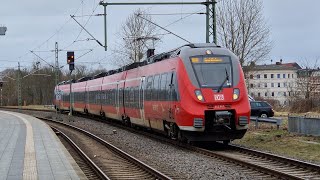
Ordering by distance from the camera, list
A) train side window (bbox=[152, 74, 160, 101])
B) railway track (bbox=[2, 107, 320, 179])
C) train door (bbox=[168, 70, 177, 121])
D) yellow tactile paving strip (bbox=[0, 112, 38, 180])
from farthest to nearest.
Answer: train side window (bbox=[152, 74, 160, 101]) → train door (bbox=[168, 70, 177, 121]) → railway track (bbox=[2, 107, 320, 179]) → yellow tactile paving strip (bbox=[0, 112, 38, 180])

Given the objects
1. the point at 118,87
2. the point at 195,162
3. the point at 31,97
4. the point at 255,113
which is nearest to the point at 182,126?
the point at 195,162

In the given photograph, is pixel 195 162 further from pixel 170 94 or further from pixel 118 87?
pixel 118 87

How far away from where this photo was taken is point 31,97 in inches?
4141

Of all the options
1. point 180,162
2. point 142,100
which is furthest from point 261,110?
point 180,162

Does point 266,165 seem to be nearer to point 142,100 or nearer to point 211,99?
point 211,99

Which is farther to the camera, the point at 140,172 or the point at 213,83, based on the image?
the point at 213,83

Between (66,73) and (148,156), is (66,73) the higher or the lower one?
the higher one

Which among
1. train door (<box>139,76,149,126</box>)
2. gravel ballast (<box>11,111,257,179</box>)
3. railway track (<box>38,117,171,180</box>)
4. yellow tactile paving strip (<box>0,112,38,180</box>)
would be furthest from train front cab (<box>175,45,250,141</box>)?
train door (<box>139,76,149,126</box>)

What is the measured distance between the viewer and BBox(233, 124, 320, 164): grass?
15.6m

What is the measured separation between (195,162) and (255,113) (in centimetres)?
2365

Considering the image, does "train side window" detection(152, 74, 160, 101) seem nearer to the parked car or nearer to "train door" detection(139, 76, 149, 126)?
"train door" detection(139, 76, 149, 126)

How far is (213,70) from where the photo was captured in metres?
16.6

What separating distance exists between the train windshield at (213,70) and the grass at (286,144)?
291 centimetres

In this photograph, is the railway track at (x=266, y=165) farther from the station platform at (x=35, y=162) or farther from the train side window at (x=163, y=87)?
the station platform at (x=35, y=162)
